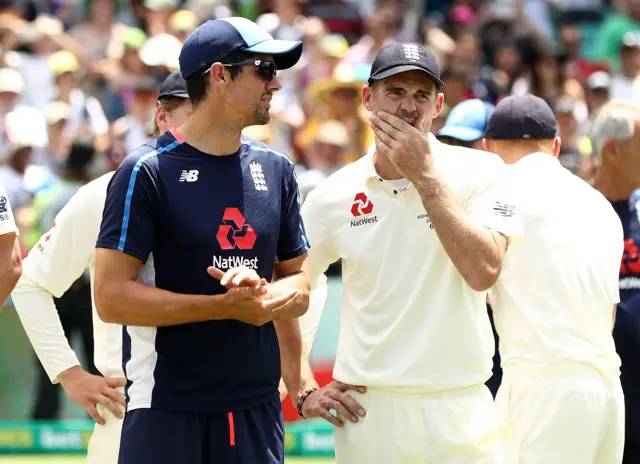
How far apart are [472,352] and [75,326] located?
19.2 feet

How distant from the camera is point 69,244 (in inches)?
224

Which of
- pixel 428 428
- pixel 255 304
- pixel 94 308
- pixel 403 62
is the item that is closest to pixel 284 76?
pixel 94 308

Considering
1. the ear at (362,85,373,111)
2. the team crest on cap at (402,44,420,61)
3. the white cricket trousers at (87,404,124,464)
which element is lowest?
the white cricket trousers at (87,404,124,464)

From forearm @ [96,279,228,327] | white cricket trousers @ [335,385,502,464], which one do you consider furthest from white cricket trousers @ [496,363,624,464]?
forearm @ [96,279,228,327]

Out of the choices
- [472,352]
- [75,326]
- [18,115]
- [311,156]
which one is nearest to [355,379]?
[472,352]

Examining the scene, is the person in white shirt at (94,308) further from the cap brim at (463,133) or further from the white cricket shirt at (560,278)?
the cap brim at (463,133)

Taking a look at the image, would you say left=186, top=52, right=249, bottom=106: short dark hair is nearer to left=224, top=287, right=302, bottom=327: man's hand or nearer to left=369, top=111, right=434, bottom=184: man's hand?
left=369, top=111, right=434, bottom=184: man's hand

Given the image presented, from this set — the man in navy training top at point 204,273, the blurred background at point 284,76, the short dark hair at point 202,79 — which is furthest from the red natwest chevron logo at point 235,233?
the blurred background at point 284,76

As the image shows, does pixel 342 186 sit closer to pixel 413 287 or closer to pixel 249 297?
pixel 413 287

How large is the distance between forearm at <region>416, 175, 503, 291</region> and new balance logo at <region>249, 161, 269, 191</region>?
625 millimetres

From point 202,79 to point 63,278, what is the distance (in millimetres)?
1479

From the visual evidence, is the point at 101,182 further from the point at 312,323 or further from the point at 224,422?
the point at 224,422

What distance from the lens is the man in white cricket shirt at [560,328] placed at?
18.0 ft

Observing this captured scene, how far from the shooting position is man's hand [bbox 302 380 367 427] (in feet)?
17.0
